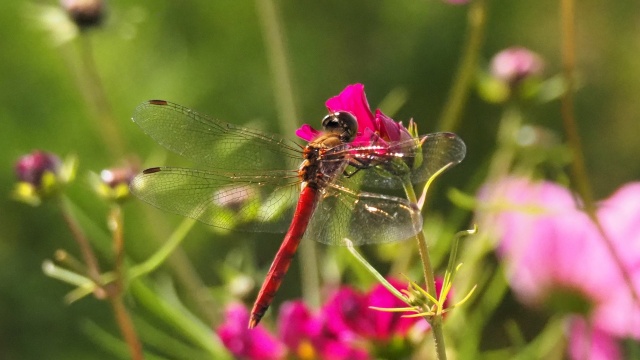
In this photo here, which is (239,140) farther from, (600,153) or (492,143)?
(600,153)

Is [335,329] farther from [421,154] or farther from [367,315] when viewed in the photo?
[421,154]

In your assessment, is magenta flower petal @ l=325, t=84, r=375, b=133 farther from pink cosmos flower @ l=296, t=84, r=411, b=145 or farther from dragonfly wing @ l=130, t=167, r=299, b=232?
dragonfly wing @ l=130, t=167, r=299, b=232

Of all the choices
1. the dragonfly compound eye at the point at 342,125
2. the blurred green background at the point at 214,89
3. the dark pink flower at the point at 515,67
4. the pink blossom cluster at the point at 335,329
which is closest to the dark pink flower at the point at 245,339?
the pink blossom cluster at the point at 335,329

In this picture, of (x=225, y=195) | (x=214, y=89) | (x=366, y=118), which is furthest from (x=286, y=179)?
(x=214, y=89)

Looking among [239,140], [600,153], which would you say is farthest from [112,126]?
[600,153]

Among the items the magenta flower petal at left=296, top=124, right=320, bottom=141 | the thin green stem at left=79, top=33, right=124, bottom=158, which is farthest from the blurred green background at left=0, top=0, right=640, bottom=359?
the magenta flower petal at left=296, top=124, right=320, bottom=141
